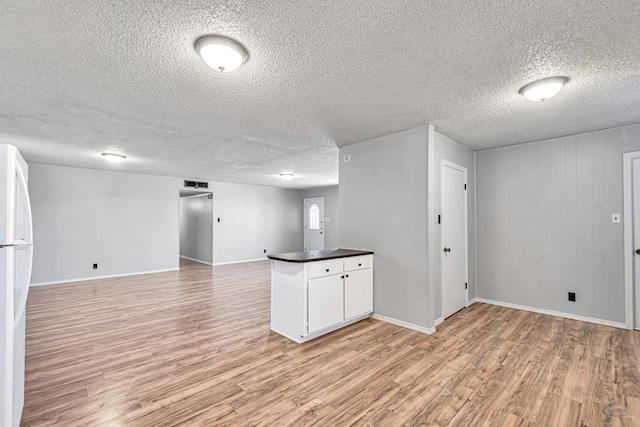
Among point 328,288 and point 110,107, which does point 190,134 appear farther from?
point 328,288

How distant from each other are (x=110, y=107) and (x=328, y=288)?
9.57 ft

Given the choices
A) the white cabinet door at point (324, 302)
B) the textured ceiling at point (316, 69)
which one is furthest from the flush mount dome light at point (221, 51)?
the white cabinet door at point (324, 302)

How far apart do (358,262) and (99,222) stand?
19.8 ft

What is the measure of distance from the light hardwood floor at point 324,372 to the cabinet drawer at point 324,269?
700mm

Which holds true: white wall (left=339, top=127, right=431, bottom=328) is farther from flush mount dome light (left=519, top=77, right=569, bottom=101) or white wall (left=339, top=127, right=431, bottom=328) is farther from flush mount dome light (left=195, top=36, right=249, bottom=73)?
flush mount dome light (left=195, top=36, right=249, bottom=73)

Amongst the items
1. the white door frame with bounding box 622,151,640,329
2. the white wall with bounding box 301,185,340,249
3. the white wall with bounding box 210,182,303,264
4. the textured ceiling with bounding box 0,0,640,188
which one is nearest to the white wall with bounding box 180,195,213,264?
the white wall with bounding box 210,182,303,264

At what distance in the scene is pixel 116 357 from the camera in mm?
2773

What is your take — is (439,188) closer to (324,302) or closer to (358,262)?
(358,262)

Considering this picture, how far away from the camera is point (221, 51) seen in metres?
1.81

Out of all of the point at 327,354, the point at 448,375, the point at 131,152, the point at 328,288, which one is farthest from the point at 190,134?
the point at 448,375

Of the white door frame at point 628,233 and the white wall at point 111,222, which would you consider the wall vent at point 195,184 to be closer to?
the white wall at point 111,222

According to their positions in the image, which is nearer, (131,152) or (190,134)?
(190,134)

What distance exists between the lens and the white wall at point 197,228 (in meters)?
8.42

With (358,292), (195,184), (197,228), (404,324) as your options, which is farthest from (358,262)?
(197,228)
